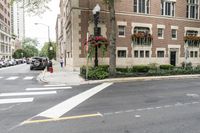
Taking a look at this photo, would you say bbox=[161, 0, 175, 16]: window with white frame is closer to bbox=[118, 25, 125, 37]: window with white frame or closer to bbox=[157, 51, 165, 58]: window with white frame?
bbox=[157, 51, 165, 58]: window with white frame

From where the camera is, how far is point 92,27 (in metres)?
25.6

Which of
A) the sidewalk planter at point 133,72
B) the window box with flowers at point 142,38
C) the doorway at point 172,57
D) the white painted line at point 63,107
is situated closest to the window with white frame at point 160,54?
the doorway at point 172,57

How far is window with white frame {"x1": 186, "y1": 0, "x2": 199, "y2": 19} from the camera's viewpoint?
101ft

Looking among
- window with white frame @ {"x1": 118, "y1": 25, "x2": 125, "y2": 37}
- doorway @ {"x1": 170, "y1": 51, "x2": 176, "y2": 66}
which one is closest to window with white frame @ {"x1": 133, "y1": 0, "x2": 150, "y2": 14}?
window with white frame @ {"x1": 118, "y1": 25, "x2": 125, "y2": 37}

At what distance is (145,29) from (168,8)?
444cm

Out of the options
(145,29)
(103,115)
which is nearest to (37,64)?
(145,29)

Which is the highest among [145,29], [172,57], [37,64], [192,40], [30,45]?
[30,45]

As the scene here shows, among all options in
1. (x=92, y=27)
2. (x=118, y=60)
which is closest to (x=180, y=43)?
(x=118, y=60)

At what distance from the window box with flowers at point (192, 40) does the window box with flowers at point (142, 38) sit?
17.7 ft

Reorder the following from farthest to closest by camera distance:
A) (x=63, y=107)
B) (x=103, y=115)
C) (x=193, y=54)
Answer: (x=193, y=54) < (x=63, y=107) < (x=103, y=115)

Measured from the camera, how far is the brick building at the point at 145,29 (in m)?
25.2

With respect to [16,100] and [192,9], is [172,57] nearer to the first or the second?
[192,9]

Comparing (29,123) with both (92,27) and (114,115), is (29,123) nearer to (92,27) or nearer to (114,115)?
(114,115)

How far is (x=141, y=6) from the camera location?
28422 mm
